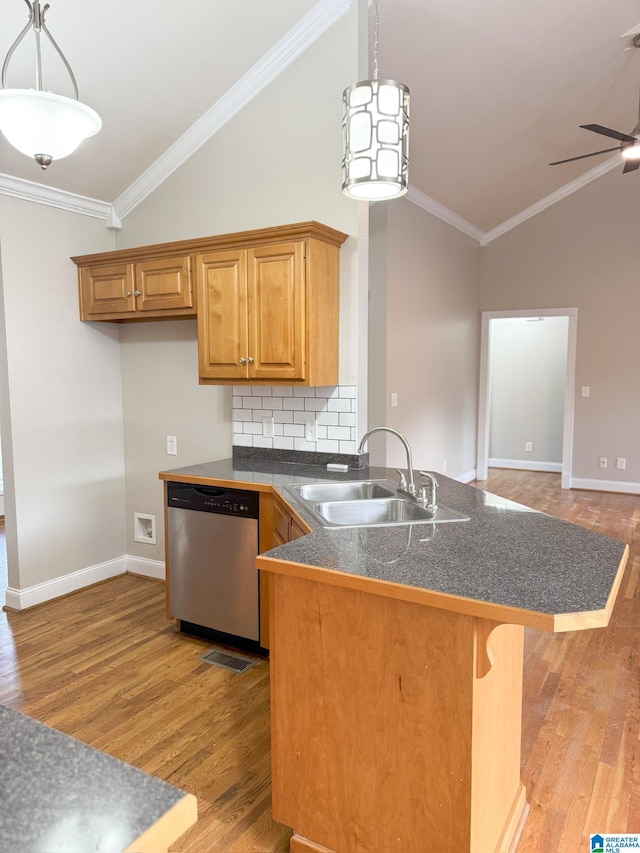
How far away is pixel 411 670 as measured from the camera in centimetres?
146

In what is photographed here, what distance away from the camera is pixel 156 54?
2908mm

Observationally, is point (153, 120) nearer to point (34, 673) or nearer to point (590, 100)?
point (34, 673)

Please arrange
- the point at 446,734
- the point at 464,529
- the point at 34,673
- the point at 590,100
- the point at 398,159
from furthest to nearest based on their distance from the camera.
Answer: the point at 590,100, the point at 34,673, the point at 464,529, the point at 398,159, the point at 446,734

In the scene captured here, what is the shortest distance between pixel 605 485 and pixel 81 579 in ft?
18.9

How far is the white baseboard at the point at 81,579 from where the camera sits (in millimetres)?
3525

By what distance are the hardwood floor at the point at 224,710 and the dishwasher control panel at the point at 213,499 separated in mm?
758

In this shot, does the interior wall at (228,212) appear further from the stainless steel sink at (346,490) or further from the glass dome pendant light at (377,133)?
the glass dome pendant light at (377,133)

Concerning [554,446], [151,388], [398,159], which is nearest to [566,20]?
[398,159]

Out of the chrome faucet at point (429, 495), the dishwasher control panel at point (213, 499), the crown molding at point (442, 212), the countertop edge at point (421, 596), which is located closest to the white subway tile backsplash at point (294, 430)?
the dishwasher control panel at point (213, 499)

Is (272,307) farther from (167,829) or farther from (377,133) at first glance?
(167,829)

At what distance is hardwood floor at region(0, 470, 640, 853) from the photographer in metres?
1.90

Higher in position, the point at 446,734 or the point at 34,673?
the point at 446,734

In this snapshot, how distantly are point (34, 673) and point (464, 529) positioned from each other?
224 centimetres

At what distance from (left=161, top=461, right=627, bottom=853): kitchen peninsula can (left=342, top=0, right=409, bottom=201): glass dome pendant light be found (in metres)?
1.09
